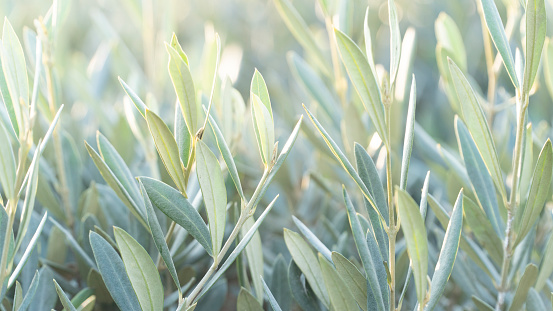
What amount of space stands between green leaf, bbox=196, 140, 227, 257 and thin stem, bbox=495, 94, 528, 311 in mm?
323

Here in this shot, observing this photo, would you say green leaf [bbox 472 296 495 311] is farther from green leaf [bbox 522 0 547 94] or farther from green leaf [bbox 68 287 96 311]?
green leaf [bbox 68 287 96 311]

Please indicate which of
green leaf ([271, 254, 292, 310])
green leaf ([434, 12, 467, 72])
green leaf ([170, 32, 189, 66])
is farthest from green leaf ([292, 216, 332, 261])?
green leaf ([434, 12, 467, 72])

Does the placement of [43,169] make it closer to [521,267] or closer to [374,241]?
[374,241]

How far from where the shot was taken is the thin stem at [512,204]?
60cm

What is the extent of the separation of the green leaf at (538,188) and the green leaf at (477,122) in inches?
1.3

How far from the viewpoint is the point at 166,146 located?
56cm

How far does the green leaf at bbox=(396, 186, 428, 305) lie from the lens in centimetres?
50

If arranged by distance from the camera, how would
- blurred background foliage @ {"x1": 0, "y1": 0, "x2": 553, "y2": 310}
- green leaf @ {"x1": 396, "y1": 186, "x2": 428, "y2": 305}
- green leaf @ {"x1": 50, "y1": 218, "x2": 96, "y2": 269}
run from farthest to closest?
1. blurred background foliage @ {"x1": 0, "y1": 0, "x2": 553, "y2": 310}
2. green leaf @ {"x1": 50, "y1": 218, "x2": 96, "y2": 269}
3. green leaf @ {"x1": 396, "y1": 186, "x2": 428, "y2": 305}

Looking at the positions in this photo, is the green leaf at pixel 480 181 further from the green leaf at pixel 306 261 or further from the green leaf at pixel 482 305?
the green leaf at pixel 306 261

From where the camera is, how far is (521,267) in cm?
75

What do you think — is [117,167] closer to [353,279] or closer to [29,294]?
[29,294]

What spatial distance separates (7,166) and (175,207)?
168 mm

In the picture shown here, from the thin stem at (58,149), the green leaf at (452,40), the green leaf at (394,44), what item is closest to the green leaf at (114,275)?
the thin stem at (58,149)

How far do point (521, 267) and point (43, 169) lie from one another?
0.70 metres
